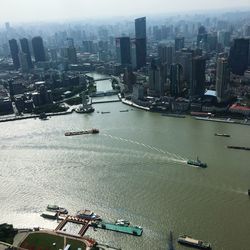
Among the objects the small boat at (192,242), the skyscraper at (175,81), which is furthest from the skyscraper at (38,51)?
the small boat at (192,242)

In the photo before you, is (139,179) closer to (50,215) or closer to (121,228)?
(121,228)

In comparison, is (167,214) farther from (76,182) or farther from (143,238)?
(76,182)

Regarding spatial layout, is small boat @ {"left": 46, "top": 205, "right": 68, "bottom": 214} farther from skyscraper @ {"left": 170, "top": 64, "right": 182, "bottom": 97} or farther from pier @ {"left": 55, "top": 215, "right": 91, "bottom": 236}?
skyscraper @ {"left": 170, "top": 64, "right": 182, "bottom": 97}

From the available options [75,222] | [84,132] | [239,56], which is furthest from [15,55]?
[75,222]

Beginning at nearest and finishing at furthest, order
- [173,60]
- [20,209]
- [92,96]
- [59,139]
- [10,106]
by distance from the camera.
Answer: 1. [20,209]
2. [59,139]
3. [10,106]
4. [92,96]
5. [173,60]

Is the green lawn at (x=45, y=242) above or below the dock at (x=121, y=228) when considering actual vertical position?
above

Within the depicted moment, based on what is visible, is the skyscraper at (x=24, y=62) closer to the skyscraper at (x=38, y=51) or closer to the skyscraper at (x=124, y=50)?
the skyscraper at (x=38, y=51)

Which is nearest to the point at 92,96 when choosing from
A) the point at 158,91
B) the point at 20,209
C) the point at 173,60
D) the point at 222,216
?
the point at 158,91
